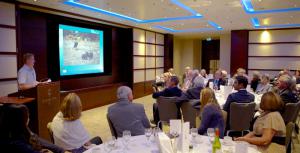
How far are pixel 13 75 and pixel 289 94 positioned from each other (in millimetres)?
5617

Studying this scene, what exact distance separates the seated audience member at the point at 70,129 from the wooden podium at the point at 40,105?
1962 mm

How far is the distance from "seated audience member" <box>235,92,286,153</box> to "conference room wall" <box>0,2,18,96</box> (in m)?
4.91

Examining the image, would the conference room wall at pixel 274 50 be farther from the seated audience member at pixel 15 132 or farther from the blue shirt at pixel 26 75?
the seated audience member at pixel 15 132

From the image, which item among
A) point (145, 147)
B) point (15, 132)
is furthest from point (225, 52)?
point (15, 132)

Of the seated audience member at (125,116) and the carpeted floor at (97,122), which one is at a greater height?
the seated audience member at (125,116)

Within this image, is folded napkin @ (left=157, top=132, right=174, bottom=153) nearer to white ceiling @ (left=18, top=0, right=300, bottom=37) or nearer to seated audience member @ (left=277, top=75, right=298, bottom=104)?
seated audience member @ (left=277, top=75, right=298, bottom=104)

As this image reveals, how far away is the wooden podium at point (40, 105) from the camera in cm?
446

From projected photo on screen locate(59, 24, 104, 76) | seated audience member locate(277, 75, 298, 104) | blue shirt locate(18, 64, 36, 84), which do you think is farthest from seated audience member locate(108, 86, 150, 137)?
projected photo on screen locate(59, 24, 104, 76)

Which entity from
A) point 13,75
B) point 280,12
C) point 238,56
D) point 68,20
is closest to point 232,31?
point 238,56

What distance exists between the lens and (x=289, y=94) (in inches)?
178

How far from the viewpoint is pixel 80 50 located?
314 inches

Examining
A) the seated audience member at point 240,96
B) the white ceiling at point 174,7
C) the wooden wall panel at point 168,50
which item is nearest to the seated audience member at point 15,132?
the seated audience member at point 240,96

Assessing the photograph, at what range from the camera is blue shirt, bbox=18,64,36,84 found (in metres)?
4.81

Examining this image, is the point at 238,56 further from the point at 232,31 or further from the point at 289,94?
the point at 289,94
